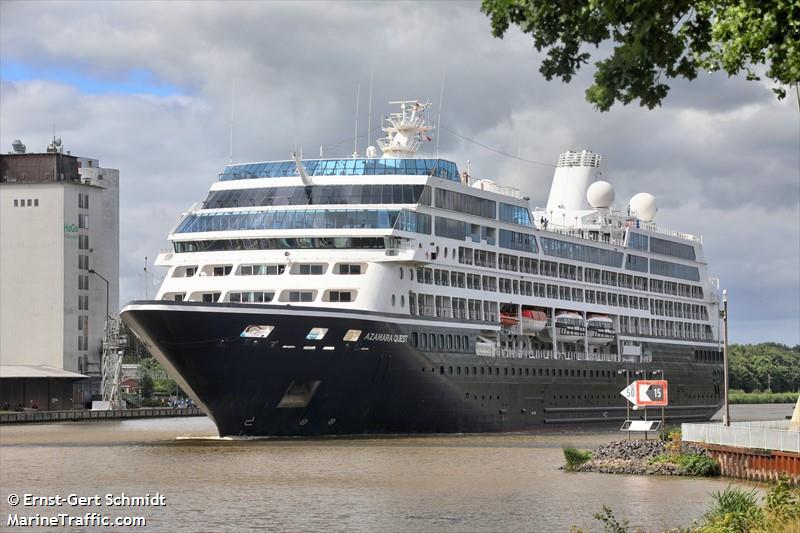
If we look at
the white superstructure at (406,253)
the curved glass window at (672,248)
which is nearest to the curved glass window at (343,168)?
the white superstructure at (406,253)

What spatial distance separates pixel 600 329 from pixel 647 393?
2213 cm

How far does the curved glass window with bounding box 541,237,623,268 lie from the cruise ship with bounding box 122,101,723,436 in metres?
0.12

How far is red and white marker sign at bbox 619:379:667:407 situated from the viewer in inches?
2008

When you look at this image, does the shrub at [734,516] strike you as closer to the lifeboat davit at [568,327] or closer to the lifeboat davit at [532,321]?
the lifeboat davit at [532,321]

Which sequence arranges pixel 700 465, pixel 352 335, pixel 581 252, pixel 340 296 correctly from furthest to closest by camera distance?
pixel 581 252
pixel 340 296
pixel 352 335
pixel 700 465

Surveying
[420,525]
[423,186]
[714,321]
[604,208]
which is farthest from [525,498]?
[714,321]

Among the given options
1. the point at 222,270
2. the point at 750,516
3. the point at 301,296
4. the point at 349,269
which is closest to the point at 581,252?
the point at 349,269

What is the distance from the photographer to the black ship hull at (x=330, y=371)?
50.3 meters

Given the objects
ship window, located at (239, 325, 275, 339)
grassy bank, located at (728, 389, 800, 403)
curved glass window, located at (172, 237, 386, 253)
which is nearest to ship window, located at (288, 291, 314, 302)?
curved glass window, located at (172, 237, 386, 253)

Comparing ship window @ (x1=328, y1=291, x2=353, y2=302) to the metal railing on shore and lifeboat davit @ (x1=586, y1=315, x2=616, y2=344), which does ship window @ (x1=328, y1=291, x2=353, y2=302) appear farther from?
the metal railing on shore

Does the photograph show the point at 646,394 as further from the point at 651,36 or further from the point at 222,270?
the point at 651,36

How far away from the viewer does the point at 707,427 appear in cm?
4281

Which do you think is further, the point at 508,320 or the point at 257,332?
the point at 508,320

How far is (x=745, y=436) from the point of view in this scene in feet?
134
